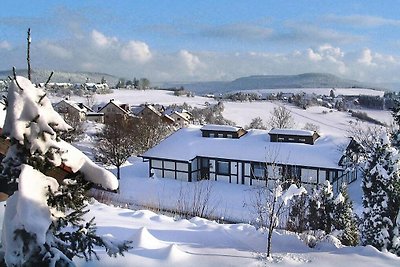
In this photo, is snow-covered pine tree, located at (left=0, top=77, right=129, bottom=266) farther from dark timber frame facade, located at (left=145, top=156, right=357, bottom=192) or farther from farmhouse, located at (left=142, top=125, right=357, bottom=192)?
dark timber frame facade, located at (left=145, top=156, right=357, bottom=192)

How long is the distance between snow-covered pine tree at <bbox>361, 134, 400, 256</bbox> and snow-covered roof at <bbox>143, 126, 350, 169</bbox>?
38.7 feet

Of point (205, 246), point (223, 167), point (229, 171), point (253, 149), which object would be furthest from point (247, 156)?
point (205, 246)

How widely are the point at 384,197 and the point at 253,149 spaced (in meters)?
16.0

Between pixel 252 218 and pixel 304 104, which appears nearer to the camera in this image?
pixel 252 218

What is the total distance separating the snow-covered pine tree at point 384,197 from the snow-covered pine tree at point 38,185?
39.6 feet

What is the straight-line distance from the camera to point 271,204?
12.3 meters

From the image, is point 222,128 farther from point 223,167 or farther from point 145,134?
point 145,134

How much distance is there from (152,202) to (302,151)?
11.1 meters

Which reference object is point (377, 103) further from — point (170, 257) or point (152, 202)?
point (170, 257)

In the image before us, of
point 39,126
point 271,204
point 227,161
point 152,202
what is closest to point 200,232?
point 271,204

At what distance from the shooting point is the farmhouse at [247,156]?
28000mm

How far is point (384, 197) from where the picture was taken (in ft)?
49.2

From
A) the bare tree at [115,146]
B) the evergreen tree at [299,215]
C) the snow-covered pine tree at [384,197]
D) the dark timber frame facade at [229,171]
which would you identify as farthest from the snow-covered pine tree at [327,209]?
the bare tree at [115,146]

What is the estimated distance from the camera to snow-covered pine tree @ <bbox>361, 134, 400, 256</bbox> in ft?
48.5
